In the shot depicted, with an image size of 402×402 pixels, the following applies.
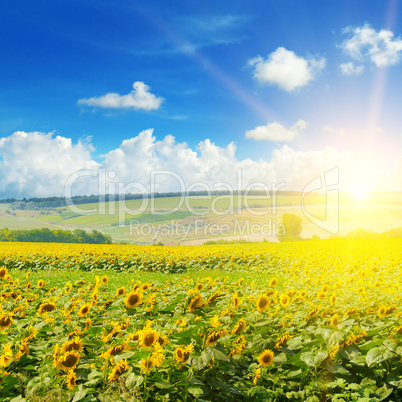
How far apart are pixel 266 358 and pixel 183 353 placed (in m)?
1.11

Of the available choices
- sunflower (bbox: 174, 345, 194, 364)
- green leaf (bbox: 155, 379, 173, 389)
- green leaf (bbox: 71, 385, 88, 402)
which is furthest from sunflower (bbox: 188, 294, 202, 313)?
green leaf (bbox: 71, 385, 88, 402)

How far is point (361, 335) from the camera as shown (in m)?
4.05

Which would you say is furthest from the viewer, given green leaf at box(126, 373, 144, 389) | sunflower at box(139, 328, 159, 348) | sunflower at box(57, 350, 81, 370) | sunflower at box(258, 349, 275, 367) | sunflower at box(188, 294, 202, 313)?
sunflower at box(188, 294, 202, 313)

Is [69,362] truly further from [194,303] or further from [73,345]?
[194,303]

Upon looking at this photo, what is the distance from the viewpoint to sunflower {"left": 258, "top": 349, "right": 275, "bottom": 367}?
12.6 feet

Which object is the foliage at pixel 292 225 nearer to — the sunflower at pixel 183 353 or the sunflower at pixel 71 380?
the sunflower at pixel 183 353

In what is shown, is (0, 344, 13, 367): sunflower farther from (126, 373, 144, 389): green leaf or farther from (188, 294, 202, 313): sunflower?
(188, 294, 202, 313): sunflower

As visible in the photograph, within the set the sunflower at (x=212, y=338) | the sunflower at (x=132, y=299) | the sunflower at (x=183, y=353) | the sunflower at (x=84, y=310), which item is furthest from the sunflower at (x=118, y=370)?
the sunflower at (x=84, y=310)

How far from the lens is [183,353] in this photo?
10.6 feet

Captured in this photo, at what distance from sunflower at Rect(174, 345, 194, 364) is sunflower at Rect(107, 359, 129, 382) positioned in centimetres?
47

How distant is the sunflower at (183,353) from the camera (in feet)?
10.6

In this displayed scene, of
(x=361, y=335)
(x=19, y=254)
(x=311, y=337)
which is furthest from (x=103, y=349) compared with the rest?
(x=19, y=254)

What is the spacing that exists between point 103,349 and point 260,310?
6.42 ft

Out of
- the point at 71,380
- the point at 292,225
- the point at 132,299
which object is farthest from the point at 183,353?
the point at 292,225
